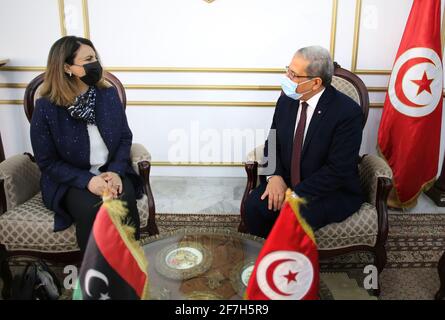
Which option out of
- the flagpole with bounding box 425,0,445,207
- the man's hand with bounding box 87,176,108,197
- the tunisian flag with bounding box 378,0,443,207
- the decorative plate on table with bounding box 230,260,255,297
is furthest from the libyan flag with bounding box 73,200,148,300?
the flagpole with bounding box 425,0,445,207

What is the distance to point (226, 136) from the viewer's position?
3064mm

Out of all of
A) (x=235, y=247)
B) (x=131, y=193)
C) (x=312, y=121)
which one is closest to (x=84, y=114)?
(x=131, y=193)

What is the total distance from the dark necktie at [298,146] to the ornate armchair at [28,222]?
0.70 m

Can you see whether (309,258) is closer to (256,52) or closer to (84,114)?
(84,114)

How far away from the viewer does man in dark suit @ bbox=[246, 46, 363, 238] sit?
1836mm

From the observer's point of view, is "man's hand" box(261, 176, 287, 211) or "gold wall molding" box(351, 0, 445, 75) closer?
"man's hand" box(261, 176, 287, 211)

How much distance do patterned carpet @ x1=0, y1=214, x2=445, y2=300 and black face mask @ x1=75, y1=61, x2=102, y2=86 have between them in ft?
3.19

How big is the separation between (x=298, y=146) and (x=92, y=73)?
1010 mm

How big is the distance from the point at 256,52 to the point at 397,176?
49.3 inches

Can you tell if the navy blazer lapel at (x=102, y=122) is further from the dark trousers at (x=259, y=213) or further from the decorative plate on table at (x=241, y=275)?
the decorative plate on table at (x=241, y=275)

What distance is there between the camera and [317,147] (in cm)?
190

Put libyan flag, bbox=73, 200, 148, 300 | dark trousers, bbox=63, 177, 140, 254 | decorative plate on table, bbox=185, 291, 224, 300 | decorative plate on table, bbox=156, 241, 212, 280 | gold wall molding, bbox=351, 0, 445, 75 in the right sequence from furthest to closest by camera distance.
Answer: gold wall molding, bbox=351, 0, 445, 75, dark trousers, bbox=63, 177, 140, 254, decorative plate on table, bbox=156, 241, 212, 280, decorative plate on table, bbox=185, 291, 224, 300, libyan flag, bbox=73, 200, 148, 300

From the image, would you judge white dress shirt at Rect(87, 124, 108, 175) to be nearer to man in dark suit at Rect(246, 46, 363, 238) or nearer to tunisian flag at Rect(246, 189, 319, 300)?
man in dark suit at Rect(246, 46, 363, 238)

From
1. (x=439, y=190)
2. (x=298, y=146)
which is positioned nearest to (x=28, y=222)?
(x=298, y=146)
